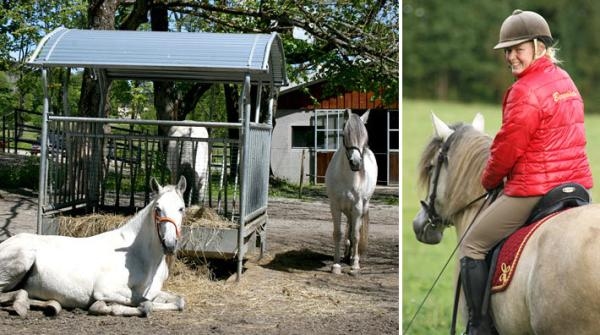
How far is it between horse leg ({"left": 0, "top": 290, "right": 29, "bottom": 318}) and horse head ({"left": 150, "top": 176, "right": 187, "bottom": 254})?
43.9 inches

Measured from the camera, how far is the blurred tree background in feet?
29.5

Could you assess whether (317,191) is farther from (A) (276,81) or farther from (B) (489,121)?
(A) (276,81)

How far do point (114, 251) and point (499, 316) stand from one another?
11.8ft

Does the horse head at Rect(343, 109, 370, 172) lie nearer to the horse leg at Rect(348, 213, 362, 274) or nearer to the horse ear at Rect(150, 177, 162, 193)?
the horse leg at Rect(348, 213, 362, 274)

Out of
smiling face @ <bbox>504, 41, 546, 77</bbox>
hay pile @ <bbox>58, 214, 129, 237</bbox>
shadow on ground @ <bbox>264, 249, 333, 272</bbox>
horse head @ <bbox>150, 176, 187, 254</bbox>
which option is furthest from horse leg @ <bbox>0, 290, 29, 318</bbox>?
smiling face @ <bbox>504, 41, 546, 77</bbox>

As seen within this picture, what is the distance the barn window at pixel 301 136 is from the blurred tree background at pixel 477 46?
14.7 meters

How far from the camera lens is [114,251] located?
6062mm

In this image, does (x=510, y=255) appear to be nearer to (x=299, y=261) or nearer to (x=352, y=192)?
(x=352, y=192)

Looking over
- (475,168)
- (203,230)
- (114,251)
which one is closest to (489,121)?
(203,230)

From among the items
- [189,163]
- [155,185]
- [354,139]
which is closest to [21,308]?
[155,185]

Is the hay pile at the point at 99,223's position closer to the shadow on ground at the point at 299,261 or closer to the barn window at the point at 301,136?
the shadow on ground at the point at 299,261

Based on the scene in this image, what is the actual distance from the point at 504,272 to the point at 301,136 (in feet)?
72.1

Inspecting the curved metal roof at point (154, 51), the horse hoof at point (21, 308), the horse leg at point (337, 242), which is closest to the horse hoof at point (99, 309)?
the horse hoof at point (21, 308)

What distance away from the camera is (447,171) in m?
3.89
